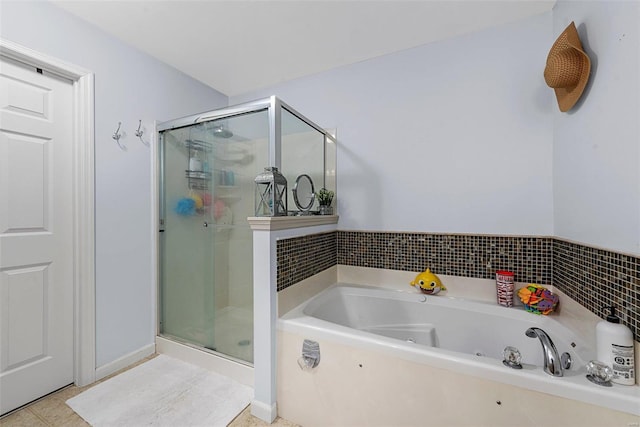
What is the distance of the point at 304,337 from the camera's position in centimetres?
133

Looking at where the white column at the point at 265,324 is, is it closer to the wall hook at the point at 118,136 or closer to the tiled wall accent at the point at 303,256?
the tiled wall accent at the point at 303,256

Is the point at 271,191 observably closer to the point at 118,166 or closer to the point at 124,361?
the point at 118,166

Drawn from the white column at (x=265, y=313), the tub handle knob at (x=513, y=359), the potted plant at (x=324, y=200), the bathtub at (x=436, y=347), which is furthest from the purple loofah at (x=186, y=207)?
the tub handle knob at (x=513, y=359)

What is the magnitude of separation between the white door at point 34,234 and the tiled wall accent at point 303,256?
1.37 metres

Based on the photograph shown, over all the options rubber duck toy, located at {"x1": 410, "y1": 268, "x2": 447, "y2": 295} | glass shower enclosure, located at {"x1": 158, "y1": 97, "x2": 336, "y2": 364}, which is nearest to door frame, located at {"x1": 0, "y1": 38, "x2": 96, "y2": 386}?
glass shower enclosure, located at {"x1": 158, "y1": 97, "x2": 336, "y2": 364}

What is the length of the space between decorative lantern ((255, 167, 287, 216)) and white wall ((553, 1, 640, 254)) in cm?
149

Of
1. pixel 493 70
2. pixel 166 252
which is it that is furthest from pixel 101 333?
pixel 493 70

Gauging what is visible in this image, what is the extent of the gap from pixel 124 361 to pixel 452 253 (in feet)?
7.96

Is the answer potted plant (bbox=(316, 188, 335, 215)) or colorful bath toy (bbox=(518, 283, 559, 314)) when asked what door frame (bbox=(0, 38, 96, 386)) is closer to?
potted plant (bbox=(316, 188, 335, 215))

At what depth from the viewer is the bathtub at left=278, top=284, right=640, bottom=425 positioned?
89 cm

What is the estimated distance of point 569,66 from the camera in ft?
4.11

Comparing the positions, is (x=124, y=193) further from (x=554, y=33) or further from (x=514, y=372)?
(x=554, y=33)

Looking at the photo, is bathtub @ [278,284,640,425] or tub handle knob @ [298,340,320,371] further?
tub handle knob @ [298,340,320,371]

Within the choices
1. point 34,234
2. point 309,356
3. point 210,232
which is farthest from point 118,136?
point 309,356
